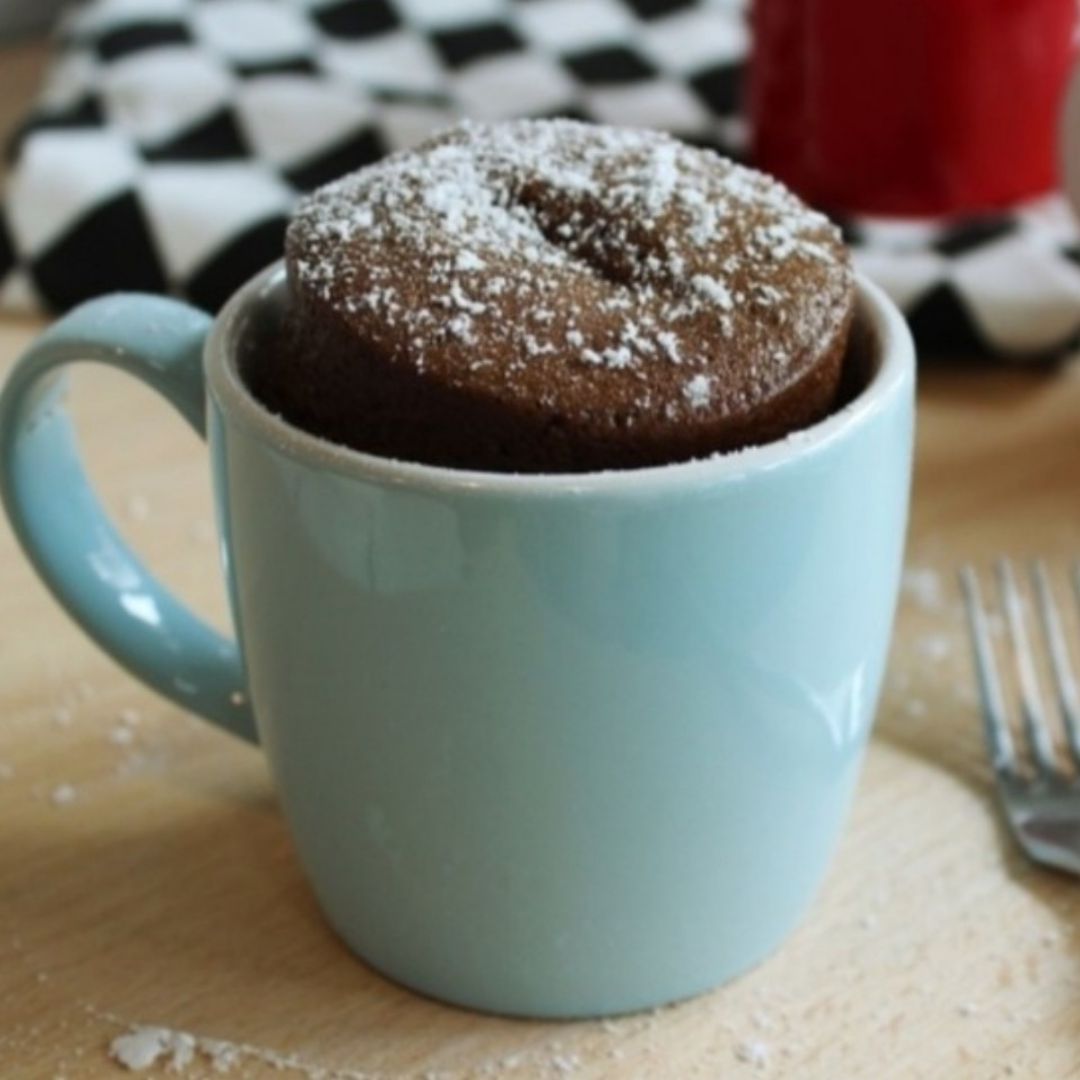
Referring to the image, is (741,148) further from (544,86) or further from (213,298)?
(213,298)

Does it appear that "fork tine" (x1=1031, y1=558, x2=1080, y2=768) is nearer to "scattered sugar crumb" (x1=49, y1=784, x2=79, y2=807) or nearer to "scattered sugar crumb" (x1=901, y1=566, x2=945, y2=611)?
"scattered sugar crumb" (x1=901, y1=566, x2=945, y2=611)

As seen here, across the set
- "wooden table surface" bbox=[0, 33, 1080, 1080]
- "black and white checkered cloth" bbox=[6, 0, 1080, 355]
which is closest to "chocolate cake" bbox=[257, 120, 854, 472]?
"wooden table surface" bbox=[0, 33, 1080, 1080]

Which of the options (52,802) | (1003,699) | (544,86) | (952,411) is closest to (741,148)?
(544,86)

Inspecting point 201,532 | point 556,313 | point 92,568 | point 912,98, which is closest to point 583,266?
point 556,313

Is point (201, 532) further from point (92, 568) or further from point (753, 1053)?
point (753, 1053)

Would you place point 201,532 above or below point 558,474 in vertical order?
below

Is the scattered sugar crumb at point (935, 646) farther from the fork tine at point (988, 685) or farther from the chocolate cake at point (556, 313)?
the chocolate cake at point (556, 313)
